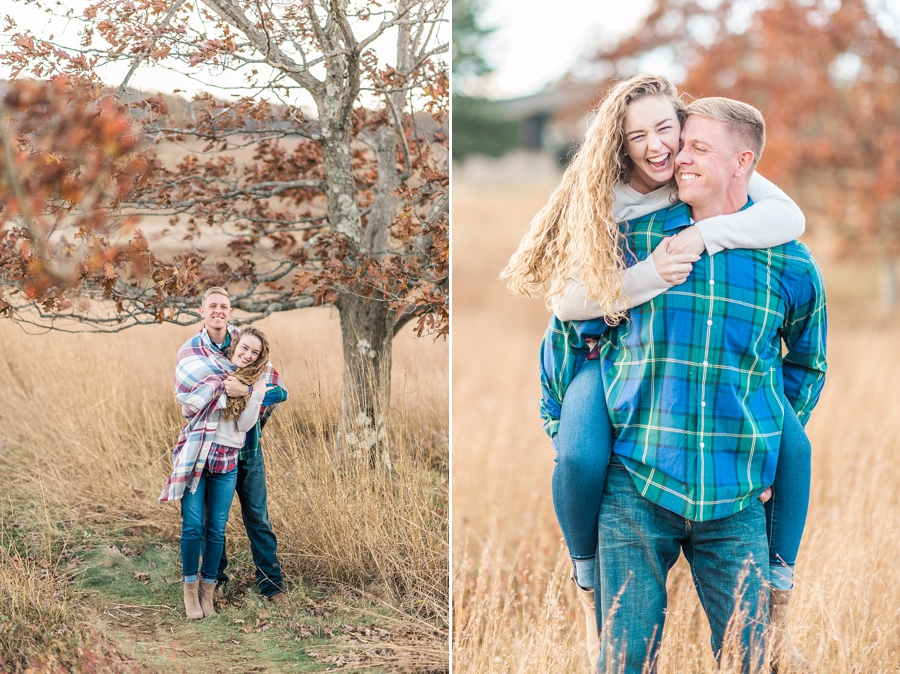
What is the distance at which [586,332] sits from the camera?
265 cm

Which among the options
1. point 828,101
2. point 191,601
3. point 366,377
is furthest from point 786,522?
point 828,101

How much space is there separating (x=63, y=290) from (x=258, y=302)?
877mm

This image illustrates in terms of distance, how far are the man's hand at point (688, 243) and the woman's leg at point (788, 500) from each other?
616mm

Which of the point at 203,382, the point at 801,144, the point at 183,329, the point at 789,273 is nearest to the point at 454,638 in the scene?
the point at 203,382

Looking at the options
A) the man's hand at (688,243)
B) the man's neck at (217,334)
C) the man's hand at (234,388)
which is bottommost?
the man's hand at (234,388)

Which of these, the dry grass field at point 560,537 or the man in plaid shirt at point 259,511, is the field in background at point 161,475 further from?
the dry grass field at point 560,537

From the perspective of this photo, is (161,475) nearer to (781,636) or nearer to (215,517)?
(215,517)

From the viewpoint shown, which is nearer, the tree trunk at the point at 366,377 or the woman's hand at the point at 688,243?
the woman's hand at the point at 688,243

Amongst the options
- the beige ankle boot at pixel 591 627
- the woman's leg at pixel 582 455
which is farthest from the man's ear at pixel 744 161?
the beige ankle boot at pixel 591 627

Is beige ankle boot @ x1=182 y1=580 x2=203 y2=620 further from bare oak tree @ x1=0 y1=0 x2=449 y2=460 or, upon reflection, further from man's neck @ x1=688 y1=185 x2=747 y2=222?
man's neck @ x1=688 y1=185 x2=747 y2=222

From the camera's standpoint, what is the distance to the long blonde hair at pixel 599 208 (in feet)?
8.21

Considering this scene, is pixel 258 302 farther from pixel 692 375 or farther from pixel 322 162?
pixel 692 375

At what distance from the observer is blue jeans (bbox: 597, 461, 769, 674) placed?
255 cm

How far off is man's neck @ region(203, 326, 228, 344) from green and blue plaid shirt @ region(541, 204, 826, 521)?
5.34 ft
